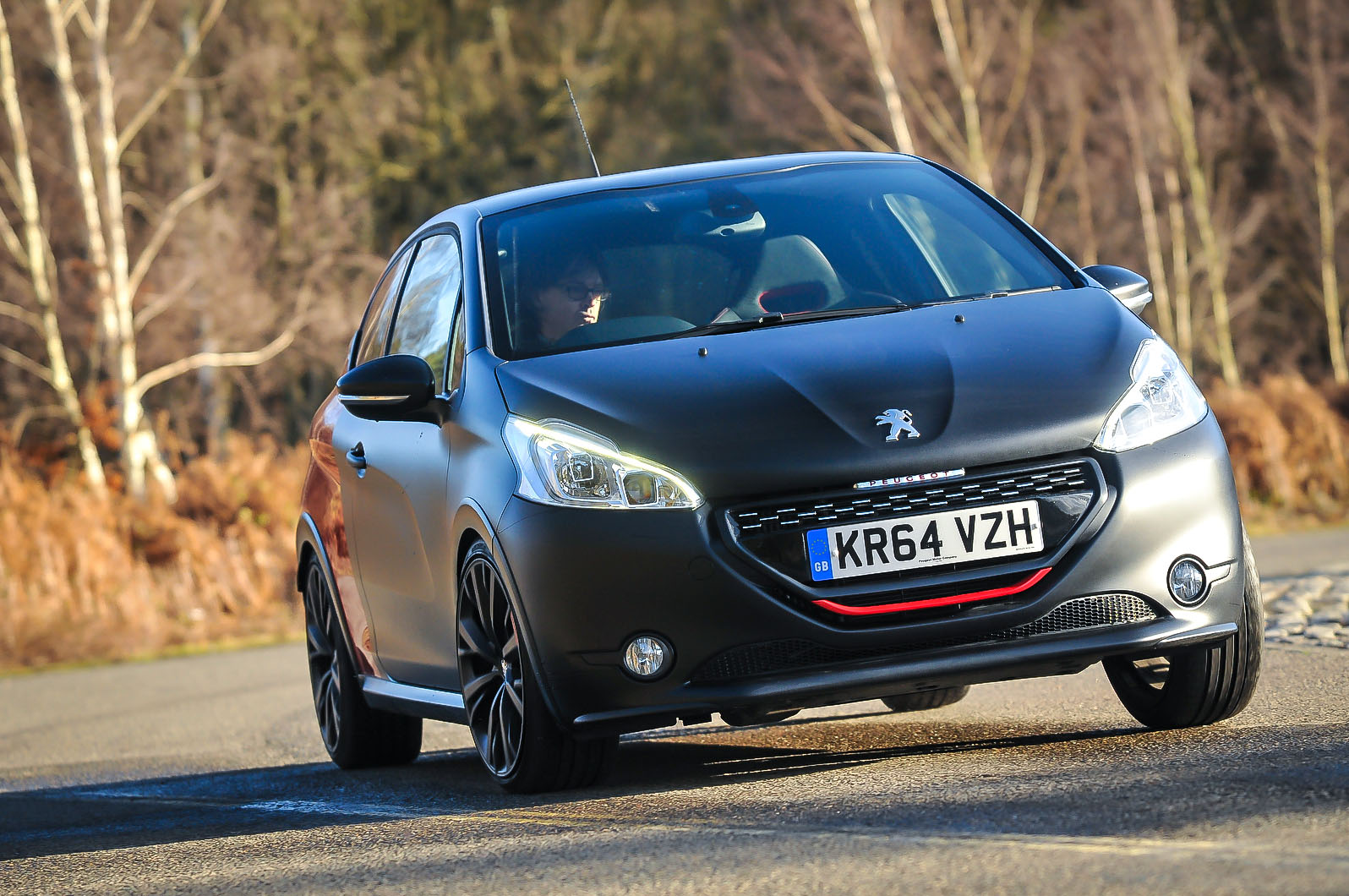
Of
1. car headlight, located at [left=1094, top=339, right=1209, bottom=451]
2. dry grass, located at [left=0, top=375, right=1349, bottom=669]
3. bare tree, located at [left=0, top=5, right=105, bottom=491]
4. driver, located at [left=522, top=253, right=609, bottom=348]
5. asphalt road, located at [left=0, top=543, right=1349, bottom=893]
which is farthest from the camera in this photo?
bare tree, located at [left=0, top=5, right=105, bottom=491]

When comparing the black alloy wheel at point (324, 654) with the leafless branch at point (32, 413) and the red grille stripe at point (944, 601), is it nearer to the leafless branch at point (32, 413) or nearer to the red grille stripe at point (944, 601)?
the red grille stripe at point (944, 601)

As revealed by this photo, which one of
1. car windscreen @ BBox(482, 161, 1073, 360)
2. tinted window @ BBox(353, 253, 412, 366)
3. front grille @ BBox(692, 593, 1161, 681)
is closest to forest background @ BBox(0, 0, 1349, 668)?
tinted window @ BBox(353, 253, 412, 366)

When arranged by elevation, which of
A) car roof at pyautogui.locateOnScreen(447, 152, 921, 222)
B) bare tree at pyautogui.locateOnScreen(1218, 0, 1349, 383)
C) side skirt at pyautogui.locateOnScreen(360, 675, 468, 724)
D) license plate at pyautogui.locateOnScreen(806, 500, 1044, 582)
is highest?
car roof at pyautogui.locateOnScreen(447, 152, 921, 222)

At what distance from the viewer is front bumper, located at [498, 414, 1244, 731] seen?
195 inches

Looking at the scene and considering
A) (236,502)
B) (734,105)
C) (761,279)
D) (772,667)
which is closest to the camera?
(772,667)

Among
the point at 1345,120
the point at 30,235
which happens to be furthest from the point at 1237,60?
the point at 30,235

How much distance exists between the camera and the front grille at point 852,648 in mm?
4977

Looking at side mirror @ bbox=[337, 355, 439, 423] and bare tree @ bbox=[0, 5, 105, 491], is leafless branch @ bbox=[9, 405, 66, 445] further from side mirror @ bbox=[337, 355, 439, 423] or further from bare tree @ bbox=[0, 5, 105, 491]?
side mirror @ bbox=[337, 355, 439, 423]

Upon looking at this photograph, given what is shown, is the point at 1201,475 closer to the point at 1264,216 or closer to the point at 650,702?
the point at 650,702

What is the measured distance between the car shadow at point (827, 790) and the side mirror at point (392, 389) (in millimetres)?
1150

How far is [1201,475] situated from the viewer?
5203 mm

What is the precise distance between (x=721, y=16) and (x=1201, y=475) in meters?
45.2

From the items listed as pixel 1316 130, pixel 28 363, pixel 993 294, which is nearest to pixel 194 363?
pixel 28 363

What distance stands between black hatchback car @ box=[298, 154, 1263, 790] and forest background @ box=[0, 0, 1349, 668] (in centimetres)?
1111
